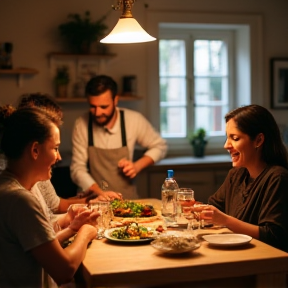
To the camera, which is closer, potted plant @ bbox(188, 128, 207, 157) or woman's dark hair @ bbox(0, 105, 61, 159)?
woman's dark hair @ bbox(0, 105, 61, 159)

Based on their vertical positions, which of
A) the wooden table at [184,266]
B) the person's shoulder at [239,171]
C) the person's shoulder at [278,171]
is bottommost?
the wooden table at [184,266]

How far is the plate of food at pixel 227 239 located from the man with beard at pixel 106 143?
1730mm

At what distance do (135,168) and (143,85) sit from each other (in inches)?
54.2

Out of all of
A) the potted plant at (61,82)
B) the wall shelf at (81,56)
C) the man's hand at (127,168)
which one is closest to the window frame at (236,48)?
the wall shelf at (81,56)

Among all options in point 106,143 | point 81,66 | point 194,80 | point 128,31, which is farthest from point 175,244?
point 194,80

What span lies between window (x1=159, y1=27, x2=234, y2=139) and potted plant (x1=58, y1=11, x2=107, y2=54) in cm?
82

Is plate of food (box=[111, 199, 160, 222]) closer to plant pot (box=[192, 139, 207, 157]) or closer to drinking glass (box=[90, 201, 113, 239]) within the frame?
drinking glass (box=[90, 201, 113, 239])

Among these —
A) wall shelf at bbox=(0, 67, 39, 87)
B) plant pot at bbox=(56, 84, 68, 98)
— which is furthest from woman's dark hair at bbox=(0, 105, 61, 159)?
plant pot at bbox=(56, 84, 68, 98)

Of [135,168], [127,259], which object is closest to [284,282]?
[127,259]

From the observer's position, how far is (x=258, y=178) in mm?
2684

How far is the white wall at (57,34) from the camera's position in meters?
5.00

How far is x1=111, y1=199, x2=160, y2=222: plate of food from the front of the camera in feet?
9.49

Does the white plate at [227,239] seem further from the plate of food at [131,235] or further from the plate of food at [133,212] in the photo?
the plate of food at [133,212]

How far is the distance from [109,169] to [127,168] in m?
0.18
